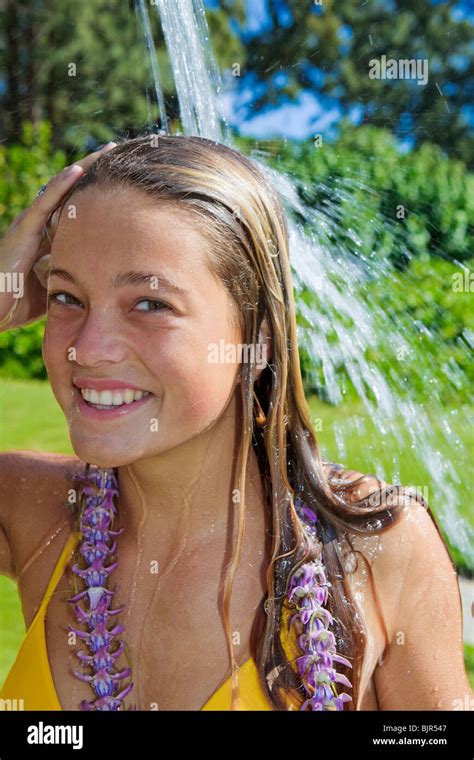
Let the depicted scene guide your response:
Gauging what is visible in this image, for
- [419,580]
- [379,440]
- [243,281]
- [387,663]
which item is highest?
[379,440]

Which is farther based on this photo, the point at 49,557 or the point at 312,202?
the point at 312,202

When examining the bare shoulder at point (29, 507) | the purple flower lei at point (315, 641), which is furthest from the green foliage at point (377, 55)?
the purple flower lei at point (315, 641)

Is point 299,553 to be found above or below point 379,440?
below

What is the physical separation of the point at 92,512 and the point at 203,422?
43 centimetres

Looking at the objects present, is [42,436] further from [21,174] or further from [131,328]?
[131,328]

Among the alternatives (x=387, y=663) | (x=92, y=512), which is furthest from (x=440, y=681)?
(x=92, y=512)

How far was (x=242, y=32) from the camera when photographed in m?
9.31

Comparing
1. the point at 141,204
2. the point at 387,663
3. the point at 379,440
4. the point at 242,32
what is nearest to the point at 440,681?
the point at 387,663

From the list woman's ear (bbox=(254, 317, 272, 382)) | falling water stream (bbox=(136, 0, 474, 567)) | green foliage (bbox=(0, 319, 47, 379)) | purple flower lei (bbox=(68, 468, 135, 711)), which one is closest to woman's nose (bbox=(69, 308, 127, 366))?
woman's ear (bbox=(254, 317, 272, 382))

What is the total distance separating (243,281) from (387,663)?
835 mm

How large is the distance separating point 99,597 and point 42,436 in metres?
3.75

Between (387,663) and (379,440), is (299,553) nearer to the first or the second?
(387,663)
